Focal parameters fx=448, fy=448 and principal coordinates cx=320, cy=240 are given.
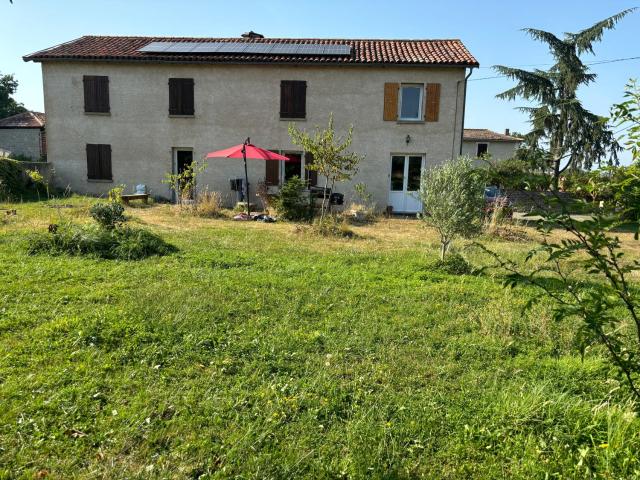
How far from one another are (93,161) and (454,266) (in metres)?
14.8

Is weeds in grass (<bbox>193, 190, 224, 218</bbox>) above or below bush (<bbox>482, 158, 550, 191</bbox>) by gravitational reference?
below

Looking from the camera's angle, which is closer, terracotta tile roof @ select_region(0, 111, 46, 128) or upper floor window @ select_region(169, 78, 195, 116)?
upper floor window @ select_region(169, 78, 195, 116)

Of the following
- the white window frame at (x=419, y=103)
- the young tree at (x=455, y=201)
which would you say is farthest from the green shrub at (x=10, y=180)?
the young tree at (x=455, y=201)

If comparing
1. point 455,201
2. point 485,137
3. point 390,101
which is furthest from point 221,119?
point 485,137

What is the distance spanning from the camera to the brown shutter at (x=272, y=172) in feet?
53.1

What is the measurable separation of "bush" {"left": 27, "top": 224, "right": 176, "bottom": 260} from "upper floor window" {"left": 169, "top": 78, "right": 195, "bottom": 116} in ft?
33.0

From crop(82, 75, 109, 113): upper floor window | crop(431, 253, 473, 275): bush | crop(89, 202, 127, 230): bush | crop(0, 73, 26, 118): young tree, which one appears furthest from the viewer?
crop(0, 73, 26, 118): young tree

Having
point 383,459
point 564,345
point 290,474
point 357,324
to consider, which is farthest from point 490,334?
point 290,474

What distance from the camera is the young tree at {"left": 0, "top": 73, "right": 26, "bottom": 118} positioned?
43.9 metres

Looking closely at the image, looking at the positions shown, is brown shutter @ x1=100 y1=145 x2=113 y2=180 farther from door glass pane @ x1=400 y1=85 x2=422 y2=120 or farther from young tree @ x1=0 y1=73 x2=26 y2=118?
young tree @ x1=0 y1=73 x2=26 y2=118

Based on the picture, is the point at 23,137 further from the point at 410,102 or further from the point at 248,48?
the point at 410,102

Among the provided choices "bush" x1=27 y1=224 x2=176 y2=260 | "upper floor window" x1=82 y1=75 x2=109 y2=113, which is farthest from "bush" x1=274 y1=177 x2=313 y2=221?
"upper floor window" x1=82 y1=75 x2=109 y2=113

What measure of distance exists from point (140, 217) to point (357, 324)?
30.4 ft

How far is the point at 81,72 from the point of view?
16469mm
